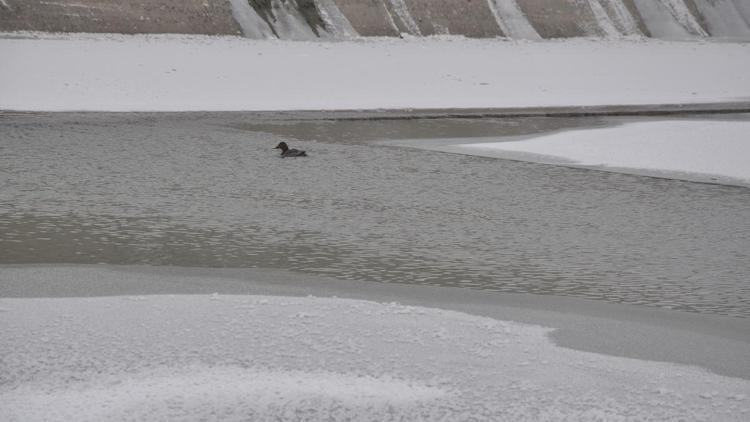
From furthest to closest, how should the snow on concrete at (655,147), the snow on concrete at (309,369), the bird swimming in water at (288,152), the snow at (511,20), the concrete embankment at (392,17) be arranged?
the snow at (511,20) < the concrete embankment at (392,17) < the snow on concrete at (655,147) < the bird swimming in water at (288,152) < the snow on concrete at (309,369)

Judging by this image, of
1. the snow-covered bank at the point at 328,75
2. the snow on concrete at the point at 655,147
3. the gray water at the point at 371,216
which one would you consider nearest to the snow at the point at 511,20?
the snow-covered bank at the point at 328,75

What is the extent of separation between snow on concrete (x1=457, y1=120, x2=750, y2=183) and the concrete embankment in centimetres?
1496

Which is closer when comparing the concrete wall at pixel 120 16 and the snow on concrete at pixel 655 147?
the snow on concrete at pixel 655 147

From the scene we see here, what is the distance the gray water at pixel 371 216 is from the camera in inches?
306

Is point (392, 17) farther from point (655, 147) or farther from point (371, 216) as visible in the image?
point (371, 216)

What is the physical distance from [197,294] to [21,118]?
965 centimetres

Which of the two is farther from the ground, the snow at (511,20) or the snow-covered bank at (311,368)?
the snow-covered bank at (311,368)

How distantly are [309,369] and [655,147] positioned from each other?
397 inches

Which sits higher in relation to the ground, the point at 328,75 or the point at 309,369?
the point at 309,369

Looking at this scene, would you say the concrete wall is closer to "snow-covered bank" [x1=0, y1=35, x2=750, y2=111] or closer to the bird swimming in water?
"snow-covered bank" [x1=0, y1=35, x2=750, y2=111]

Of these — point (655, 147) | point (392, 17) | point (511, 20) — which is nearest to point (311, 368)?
point (655, 147)

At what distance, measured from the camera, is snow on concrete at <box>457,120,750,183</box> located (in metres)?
13.3

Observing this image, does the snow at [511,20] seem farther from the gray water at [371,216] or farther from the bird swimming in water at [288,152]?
the bird swimming in water at [288,152]

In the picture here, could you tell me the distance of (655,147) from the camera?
48.6ft
